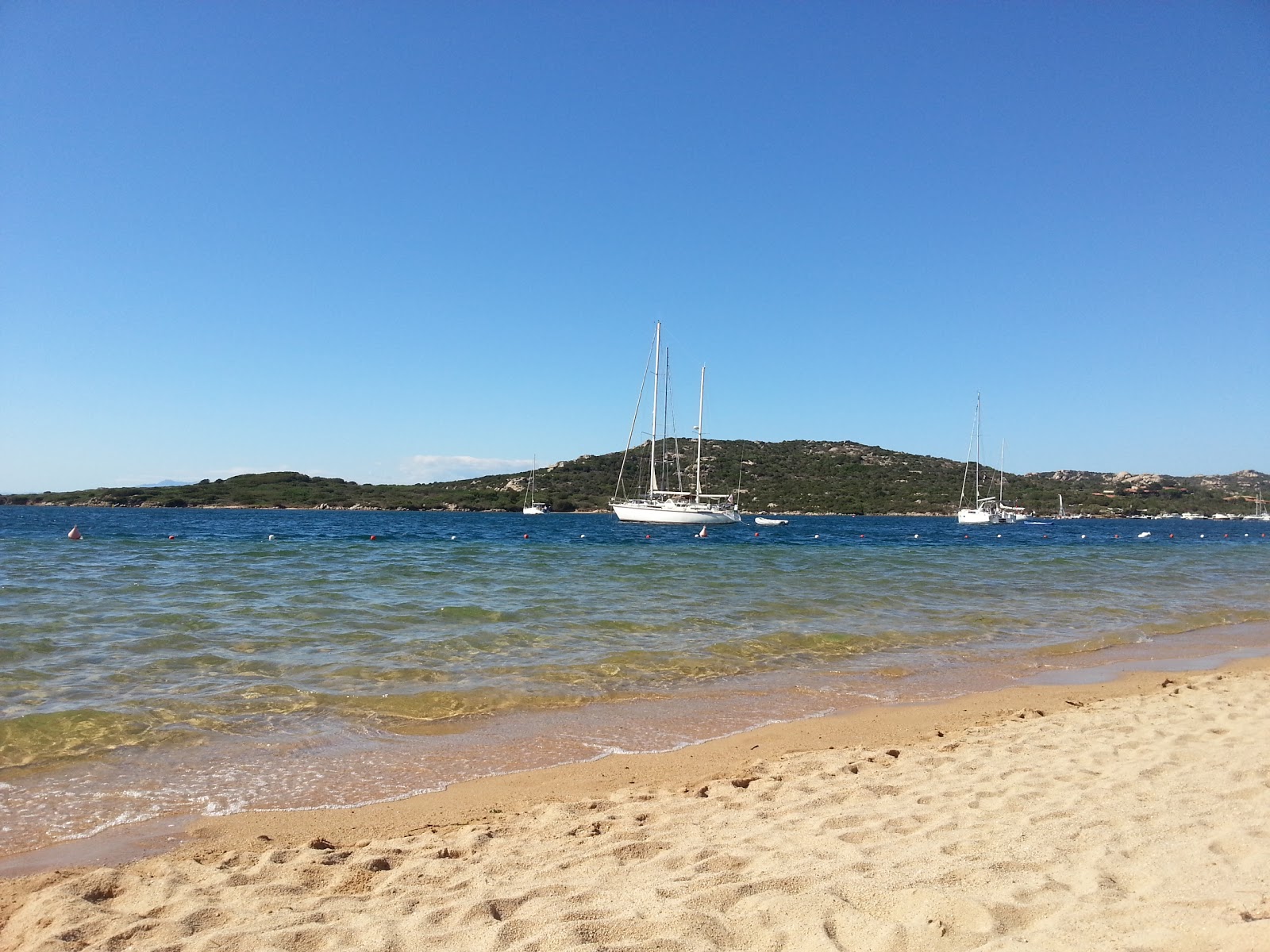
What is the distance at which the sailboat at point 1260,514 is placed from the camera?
12321 cm

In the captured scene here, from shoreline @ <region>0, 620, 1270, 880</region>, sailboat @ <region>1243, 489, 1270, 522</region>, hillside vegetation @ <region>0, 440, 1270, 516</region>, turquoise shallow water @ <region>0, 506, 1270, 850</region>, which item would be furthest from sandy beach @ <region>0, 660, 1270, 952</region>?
sailboat @ <region>1243, 489, 1270, 522</region>

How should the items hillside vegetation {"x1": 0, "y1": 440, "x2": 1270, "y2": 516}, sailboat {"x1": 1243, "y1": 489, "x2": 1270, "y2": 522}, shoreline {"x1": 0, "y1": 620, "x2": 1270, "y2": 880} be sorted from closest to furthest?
shoreline {"x1": 0, "y1": 620, "x2": 1270, "y2": 880} < hillside vegetation {"x1": 0, "y1": 440, "x2": 1270, "y2": 516} < sailboat {"x1": 1243, "y1": 489, "x2": 1270, "y2": 522}

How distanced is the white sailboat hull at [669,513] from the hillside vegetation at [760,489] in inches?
1350

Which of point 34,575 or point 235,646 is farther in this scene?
point 34,575

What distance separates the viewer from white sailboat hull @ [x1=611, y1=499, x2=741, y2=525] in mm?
61281

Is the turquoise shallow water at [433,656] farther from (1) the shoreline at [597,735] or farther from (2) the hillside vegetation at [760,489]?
(2) the hillside vegetation at [760,489]

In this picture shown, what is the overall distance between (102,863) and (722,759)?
453 centimetres

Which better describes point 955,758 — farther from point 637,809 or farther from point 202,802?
point 202,802

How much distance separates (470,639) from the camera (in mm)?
11594

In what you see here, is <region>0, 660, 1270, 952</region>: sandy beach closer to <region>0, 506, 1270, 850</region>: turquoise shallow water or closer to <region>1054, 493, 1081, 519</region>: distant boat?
<region>0, 506, 1270, 850</region>: turquoise shallow water

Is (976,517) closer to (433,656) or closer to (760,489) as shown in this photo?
Answer: (760,489)

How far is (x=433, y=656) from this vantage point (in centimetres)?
1044

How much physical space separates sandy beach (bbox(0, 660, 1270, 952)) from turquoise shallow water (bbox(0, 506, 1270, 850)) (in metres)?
1.07

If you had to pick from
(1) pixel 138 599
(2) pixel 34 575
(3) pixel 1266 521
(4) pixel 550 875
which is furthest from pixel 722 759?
(3) pixel 1266 521
